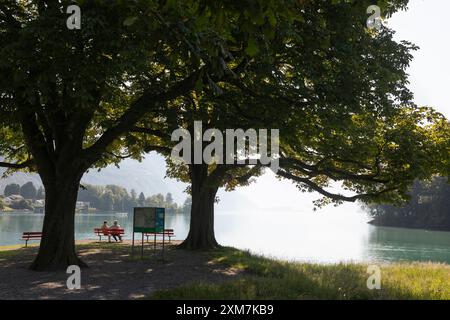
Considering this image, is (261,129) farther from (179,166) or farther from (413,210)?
(413,210)

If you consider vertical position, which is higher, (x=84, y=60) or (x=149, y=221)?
(x=84, y=60)

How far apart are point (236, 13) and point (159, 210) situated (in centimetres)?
1351

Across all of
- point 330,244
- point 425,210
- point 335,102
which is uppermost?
point 335,102

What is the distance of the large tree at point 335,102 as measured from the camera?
14.9 meters

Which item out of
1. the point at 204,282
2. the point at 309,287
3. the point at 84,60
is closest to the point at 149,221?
the point at 204,282

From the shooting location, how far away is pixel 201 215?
2681 cm

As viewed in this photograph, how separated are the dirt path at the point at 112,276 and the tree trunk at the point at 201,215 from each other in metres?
5.03

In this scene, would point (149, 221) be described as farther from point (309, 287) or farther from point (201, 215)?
point (309, 287)

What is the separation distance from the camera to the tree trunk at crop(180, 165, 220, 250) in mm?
26281

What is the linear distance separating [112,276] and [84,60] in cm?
691

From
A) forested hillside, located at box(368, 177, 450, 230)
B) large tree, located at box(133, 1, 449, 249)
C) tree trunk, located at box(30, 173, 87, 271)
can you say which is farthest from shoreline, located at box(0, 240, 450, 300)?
forested hillside, located at box(368, 177, 450, 230)

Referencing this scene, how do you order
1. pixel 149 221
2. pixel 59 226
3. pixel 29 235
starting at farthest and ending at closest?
pixel 29 235
pixel 149 221
pixel 59 226

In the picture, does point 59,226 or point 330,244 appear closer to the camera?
point 59,226

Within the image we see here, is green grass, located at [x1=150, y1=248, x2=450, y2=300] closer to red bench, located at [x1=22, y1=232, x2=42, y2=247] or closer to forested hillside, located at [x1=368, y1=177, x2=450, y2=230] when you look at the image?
red bench, located at [x1=22, y1=232, x2=42, y2=247]
